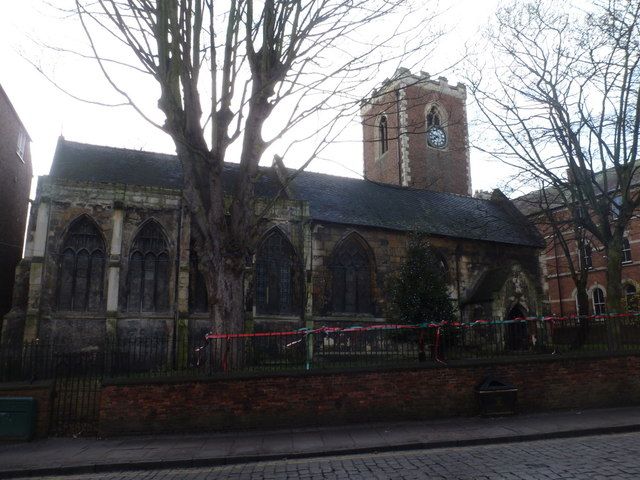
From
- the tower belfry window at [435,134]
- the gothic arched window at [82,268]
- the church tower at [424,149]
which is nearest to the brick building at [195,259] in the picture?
the gothic arched window at [82,268]

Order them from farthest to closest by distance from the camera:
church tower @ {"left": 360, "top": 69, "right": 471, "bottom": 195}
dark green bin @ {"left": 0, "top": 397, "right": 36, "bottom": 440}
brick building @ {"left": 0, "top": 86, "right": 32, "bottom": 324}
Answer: church tower @ {"left": 360, "top": 69, "right": 471, "bottom": 195} < brick building @ {"left": 0, "top": 86, "right": 32, "bottom": 324} < dark green bin @ {"left": 0, "top": 397, "right": 36, "bottom": 440}

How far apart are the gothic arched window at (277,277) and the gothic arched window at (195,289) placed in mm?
2015

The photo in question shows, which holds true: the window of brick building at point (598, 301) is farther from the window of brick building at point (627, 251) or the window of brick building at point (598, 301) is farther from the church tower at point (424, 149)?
the church tower at point (424, 149)

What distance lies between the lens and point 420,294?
14.7 m

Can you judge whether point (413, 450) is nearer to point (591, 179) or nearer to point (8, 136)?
point (591, 179)

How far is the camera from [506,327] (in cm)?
1378

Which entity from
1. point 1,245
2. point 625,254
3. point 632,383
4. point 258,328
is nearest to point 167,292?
point 258,328

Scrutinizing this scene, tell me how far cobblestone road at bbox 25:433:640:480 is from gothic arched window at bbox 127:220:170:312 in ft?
34.3

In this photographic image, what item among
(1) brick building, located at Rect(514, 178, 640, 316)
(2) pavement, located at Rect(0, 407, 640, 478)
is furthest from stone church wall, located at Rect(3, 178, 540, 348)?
(1) brick building, located at Rect(514, 178, 640, 316)

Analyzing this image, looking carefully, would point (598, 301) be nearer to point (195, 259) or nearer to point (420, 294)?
point (420, 294)

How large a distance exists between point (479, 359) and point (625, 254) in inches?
1050

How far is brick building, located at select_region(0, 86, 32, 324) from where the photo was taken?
21.9m

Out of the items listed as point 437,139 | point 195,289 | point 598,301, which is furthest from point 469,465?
point 437,139

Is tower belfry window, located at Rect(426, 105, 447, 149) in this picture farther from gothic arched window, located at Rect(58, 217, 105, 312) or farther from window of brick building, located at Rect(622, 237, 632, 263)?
gothic arched window, located at Rect(58, 217, 105, 312)
